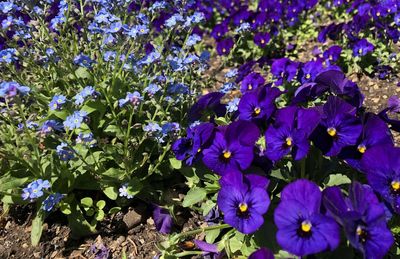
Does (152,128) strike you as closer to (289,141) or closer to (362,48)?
(289,141)

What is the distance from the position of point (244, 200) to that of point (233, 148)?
1.03 ft

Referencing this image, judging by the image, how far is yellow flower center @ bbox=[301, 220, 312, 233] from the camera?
1.89 metres

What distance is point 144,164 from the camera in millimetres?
3178

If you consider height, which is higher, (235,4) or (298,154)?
(298,154)

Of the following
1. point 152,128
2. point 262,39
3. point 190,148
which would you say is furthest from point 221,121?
point 262,39

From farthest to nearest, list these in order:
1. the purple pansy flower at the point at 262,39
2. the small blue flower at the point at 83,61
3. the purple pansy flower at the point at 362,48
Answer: the purple pansy flower at the point at 262,39 → the purple pansy flower at the point at 362,48 → the small blue flower at the point at 83,61

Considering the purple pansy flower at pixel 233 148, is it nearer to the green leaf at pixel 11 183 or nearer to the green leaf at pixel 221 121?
the green leaf at pixel 221 121

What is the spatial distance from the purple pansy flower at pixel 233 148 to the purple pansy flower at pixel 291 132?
95 mm

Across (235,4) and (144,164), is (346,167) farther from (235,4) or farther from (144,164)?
(235,4)

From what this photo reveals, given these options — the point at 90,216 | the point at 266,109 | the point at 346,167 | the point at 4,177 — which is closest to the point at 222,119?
the point at 266,109

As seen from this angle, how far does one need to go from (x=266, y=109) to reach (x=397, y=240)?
40.1 inches

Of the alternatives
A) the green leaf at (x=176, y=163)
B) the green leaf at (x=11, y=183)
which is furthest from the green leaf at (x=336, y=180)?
the green leaf at (x=11, y=183)

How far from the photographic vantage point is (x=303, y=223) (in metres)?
1.91

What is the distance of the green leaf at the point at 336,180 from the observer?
94.4 inches
